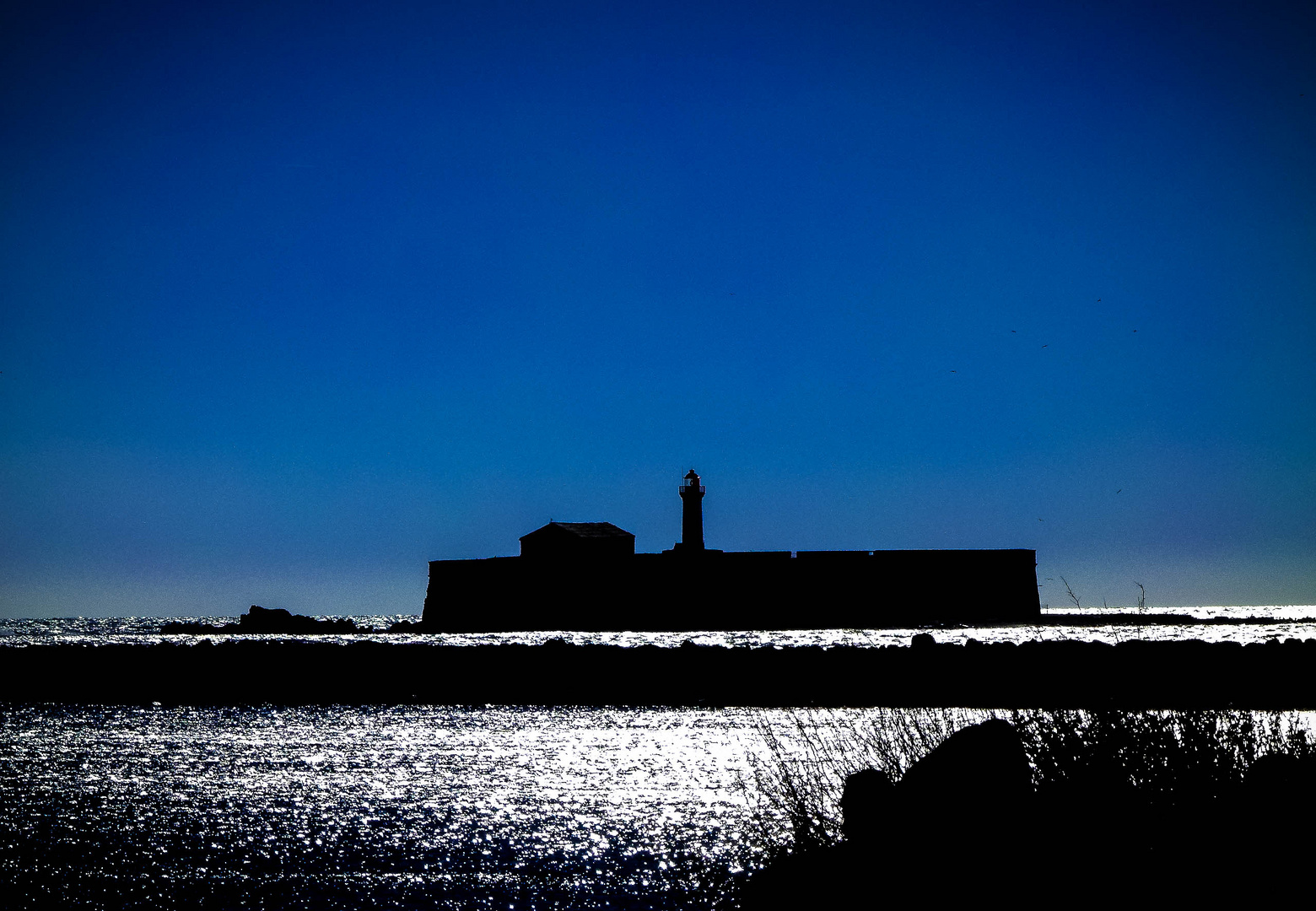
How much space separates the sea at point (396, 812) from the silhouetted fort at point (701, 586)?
79.9 feet

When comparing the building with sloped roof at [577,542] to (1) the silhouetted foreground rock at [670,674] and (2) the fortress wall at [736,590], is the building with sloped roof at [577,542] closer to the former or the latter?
(2) the fortress wall at [736,590]

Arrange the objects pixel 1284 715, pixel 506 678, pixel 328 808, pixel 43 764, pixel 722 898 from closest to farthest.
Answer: pixel 722 898, pixel 328 808, pixel 43 764, pixel 1284 715, pixel 506 678

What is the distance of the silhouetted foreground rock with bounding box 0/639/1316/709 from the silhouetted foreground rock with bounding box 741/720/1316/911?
36.7ft

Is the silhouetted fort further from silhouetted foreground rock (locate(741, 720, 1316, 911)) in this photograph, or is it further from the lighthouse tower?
silhouetted foreground rock (locate(741, 720, 1316, 911))

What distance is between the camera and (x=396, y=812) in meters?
9.67

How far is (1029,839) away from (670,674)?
59.4 feet

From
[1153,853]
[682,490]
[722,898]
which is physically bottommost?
[722,898]

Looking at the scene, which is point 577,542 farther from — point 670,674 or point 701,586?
point 670,674

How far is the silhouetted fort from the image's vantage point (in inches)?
1586

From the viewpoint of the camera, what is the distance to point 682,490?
149ft

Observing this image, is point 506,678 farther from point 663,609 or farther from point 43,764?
point 663,609

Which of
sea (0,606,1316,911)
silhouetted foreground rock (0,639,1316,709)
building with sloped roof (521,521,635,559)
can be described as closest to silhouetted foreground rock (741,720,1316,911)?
sea (0,606,1316,911)

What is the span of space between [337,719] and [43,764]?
225 inches

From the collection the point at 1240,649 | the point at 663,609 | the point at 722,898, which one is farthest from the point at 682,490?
the point at 722,898
